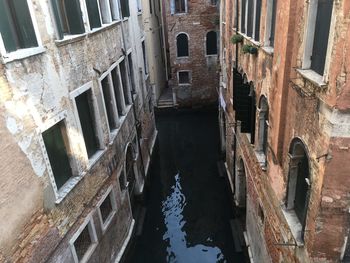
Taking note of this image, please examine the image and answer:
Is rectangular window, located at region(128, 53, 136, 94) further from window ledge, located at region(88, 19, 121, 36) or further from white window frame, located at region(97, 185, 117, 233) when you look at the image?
white window frame, located at region(97, 185, 117, 233)

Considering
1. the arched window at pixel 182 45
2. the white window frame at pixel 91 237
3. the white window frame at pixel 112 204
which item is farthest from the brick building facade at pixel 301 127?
the arched window at pixel 182 45

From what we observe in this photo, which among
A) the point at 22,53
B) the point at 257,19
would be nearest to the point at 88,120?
the point at 22,53

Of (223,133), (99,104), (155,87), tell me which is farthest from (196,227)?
(155,87)

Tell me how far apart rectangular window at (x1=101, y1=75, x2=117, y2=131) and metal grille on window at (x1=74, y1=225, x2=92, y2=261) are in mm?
3142

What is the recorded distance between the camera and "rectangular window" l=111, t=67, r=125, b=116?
10.3 metres

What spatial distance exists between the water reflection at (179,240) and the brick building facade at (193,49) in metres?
9.57

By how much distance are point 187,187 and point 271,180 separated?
7779 millimetres

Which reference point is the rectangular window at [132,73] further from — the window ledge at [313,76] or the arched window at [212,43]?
the arched window at [212,43]

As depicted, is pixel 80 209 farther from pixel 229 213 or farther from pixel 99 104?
pixel 229 213

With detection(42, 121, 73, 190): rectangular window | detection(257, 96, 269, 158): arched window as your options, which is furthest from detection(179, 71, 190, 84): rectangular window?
detection(42, 121, 73, 190): rectangular window

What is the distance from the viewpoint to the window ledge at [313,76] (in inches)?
165

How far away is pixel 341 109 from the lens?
3.86m

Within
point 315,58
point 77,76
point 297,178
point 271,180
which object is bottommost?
point 271,180

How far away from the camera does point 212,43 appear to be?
67.2 ft
